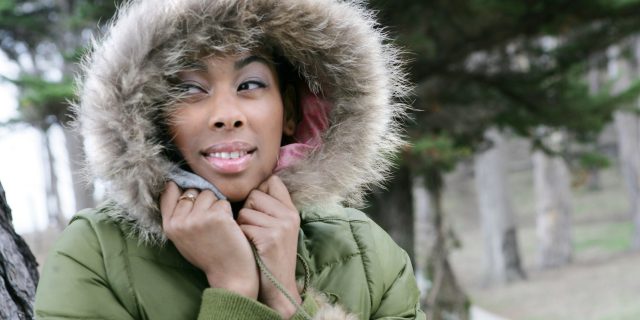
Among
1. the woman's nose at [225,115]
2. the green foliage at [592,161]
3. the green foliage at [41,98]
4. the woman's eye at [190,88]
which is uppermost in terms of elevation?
the green foliage at [41,98]

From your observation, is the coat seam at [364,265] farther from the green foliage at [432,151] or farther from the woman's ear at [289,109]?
the green foliage at [432,151]

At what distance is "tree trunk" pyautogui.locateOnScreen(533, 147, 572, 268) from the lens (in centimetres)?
1742

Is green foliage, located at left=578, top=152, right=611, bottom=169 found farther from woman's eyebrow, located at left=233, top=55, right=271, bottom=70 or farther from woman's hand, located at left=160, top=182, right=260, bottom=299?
woman's hand, located at left=160, top=182, right=260, bottom=299

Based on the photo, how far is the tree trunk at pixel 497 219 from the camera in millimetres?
16375

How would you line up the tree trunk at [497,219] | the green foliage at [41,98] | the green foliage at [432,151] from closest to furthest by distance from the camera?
the green foliage at [41,98] → the green foliage at [432,151] → the tree trunk at [497,219]

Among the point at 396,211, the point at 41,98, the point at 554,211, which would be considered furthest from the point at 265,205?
the point at 554,211

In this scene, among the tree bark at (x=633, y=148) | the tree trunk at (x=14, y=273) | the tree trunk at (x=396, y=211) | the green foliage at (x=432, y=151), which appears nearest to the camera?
the tree trunk at (x=14, y=273)

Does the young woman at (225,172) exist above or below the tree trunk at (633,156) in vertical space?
below

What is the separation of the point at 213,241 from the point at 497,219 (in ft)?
52.3

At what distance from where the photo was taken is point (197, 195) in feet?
5.89

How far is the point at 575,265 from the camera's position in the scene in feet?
55.8

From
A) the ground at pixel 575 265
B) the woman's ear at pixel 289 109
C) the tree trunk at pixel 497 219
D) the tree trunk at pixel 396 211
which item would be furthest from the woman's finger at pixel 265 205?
the tree trunk at pixel 497 219

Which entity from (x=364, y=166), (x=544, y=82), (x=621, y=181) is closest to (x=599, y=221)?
(x=621, y=181)

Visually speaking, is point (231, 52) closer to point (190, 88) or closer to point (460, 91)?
point (190, 88)
